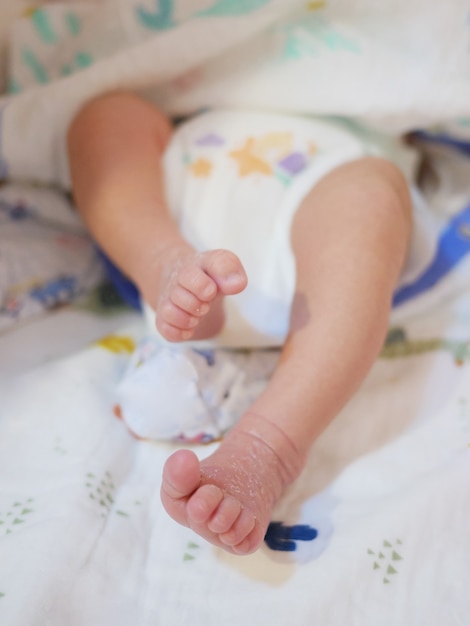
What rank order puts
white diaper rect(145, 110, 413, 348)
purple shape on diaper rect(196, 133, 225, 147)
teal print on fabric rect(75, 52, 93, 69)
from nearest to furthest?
white diaper rect(145, 110, 413, 348) → purple shape on diaper rect(196, 133, 225, 147) → teal print on fabric rect(75, 52, 93, 69)

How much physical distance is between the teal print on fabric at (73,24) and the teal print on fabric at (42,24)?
0.03 m

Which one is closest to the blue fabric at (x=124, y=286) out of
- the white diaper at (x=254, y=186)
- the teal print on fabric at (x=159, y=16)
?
the white diaper at (x=254, y=186)

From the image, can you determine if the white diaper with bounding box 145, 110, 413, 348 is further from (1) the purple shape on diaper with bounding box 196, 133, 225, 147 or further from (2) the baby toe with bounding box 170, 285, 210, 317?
(2) the baby toe with bounding box 170, 285, 210, 317

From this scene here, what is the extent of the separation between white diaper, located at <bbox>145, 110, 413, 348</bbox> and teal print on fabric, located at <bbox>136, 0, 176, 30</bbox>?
14cm

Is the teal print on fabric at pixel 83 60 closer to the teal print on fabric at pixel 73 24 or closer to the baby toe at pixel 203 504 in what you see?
the teal print on fabric at pixel 73 24

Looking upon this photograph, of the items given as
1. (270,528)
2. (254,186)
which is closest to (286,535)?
(270,528)

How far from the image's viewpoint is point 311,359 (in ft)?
1.78

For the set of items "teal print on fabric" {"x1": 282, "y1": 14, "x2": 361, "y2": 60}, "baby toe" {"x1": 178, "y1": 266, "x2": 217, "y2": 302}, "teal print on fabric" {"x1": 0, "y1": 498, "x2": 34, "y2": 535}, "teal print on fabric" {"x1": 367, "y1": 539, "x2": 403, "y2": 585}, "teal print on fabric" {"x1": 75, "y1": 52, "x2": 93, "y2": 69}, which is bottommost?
"teal print on fabric" {"x1": 0, "y1": 498, "x2": 34, "y2": 535}

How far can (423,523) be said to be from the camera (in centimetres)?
49

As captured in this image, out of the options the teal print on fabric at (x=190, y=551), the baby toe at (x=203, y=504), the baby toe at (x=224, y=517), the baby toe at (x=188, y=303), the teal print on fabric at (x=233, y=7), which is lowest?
the teal print on fabric at (x=190, y=551)

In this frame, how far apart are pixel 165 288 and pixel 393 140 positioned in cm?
49

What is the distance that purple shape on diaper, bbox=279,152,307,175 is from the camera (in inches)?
28.8

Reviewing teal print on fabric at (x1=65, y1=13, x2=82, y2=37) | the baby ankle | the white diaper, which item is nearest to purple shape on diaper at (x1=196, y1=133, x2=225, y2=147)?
the white diaper

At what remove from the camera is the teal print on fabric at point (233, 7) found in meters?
0.79
